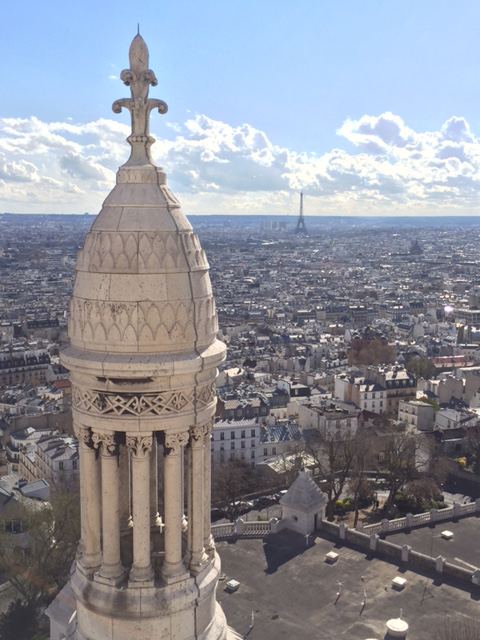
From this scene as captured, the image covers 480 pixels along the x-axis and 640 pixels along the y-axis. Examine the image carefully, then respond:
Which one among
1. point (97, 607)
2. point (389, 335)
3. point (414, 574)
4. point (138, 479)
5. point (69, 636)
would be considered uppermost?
point (138, 479)

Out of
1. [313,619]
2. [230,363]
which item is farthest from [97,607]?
[230,363]

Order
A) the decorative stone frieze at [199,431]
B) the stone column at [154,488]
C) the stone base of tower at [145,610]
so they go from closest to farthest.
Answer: the stone base of tower at [145,610], the decorative stone frieze at [199,431], the stone column at [154,488]

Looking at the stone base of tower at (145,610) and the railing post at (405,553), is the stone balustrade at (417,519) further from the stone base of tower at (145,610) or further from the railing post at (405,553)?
the stone base of tower at (145,610)

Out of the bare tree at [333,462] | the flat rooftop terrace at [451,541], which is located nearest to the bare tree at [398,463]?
the bare tree at [333,462]

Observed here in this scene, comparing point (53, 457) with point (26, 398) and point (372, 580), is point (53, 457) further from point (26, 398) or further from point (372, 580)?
point (372, 580)

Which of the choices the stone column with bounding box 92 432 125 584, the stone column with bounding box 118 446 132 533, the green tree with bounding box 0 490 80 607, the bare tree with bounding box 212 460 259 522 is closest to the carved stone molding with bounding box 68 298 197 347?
the stone column with bounding box 92 432 125 584
